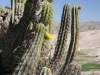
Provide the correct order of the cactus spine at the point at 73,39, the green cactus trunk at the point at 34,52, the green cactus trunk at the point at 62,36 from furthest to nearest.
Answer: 1. the cactus spine at the point at 73,39
2. the green cactus trunk at the point at 62,36
3. the green cactus trunk at the point at 34,52

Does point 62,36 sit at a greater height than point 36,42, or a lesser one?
greater

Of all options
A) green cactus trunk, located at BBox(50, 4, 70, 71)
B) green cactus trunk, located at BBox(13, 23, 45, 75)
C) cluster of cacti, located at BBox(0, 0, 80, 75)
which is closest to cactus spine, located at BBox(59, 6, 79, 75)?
cluster of cacti, located at BBox(0, 0, 80, 75)

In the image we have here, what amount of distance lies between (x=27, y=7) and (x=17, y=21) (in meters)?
1.06

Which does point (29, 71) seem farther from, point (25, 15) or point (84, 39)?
point (84, 39)

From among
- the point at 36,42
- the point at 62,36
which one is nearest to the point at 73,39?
the point at 62,36

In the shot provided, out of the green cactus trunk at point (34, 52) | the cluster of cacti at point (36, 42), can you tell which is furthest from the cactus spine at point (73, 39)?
the green cactus trunk at point (34, 52)

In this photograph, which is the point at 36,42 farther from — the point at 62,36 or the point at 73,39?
the point at 73,39

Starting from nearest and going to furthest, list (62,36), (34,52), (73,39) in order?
(34,52)
(62,36)
(73,39)

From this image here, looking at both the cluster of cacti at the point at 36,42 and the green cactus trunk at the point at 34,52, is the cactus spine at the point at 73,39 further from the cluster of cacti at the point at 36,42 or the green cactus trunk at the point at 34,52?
the green cactus trunk at the point at 34,52

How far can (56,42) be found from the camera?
5590 millimetres

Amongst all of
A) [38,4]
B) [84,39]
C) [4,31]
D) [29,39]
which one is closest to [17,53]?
[29,39]

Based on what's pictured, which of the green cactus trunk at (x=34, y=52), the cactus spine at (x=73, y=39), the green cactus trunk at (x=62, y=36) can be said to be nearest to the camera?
the green cactus trunk at (x=34, y=52)

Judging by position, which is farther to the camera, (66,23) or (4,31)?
(4,31)

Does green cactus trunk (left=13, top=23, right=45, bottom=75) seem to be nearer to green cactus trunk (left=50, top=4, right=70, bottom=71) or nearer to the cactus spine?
green cactus trunk (left=50, top=4, right=70, bottom=71)
